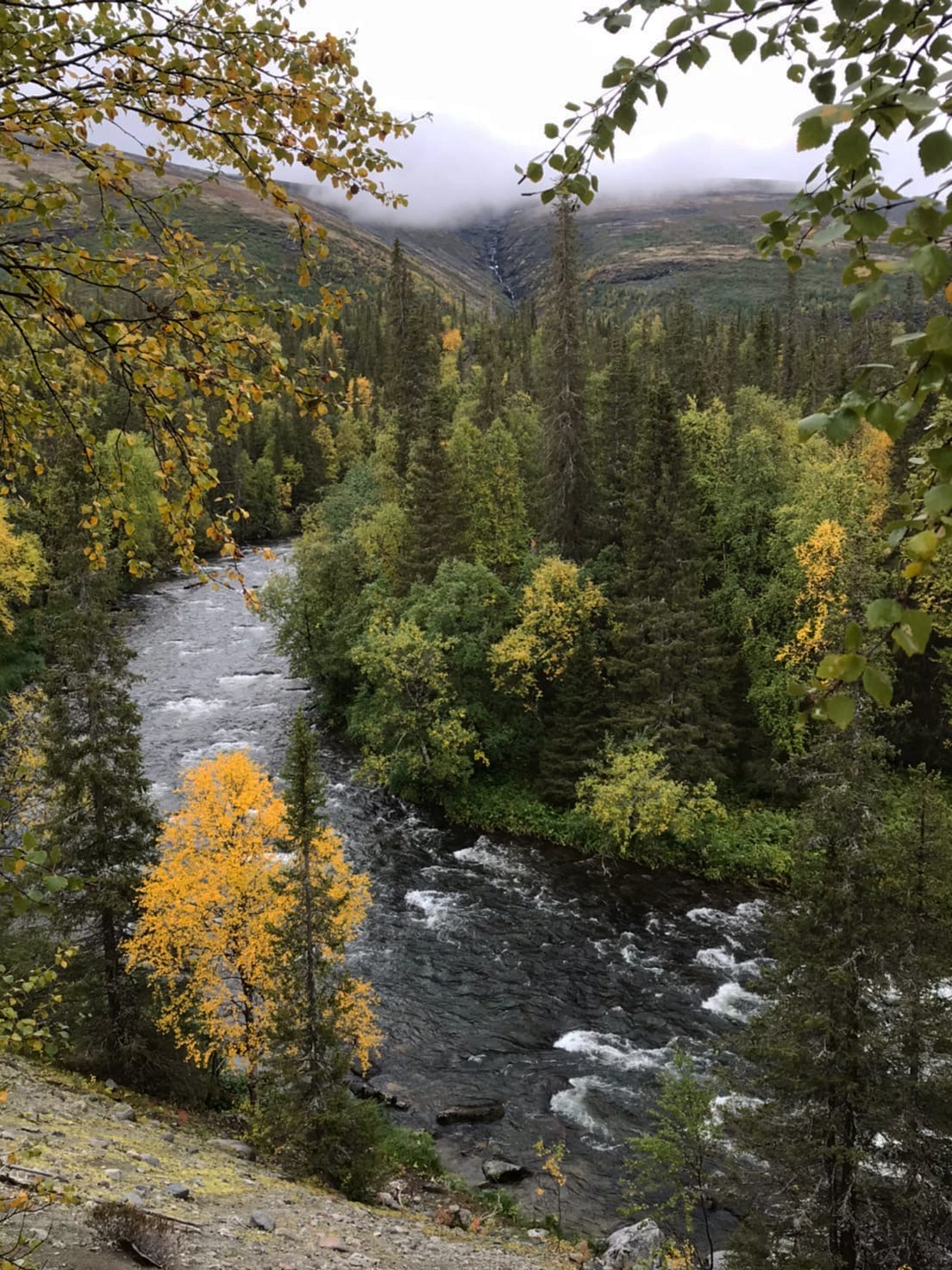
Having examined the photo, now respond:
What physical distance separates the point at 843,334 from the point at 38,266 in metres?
123

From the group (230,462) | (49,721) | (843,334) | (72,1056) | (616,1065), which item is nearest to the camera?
(72,1056)

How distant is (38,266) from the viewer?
3365mm

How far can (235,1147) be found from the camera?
44.7 ft

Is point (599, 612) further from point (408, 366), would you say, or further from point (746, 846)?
point (408, 366)

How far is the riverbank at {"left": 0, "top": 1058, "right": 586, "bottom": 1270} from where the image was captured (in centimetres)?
749

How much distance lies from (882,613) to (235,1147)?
617 inches

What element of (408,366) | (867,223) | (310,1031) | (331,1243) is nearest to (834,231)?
(867,223)

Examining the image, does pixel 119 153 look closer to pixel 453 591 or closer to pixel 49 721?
pixel 49 721

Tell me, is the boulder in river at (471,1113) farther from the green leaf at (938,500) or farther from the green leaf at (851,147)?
the green leaf at (851,147)

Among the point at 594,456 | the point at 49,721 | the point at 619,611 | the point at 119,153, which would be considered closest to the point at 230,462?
the point at 594,456

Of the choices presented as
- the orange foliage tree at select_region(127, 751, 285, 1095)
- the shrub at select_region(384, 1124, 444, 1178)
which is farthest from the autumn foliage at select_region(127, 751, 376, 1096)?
the shrub at select_region(384, 1124, 444, 1178)

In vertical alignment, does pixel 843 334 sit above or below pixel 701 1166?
above

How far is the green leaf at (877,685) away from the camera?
138 cm

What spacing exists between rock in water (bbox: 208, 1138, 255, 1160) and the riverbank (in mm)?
42
